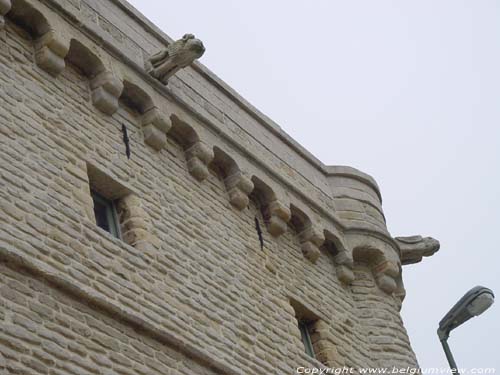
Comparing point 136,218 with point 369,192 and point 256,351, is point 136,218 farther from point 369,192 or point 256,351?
point 369,192

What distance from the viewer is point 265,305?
13.0m

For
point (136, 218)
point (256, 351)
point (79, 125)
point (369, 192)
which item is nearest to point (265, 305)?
point (256, 351)

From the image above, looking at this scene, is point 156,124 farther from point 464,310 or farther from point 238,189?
point 464,310

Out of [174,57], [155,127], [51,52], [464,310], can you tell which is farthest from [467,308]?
[51,52]

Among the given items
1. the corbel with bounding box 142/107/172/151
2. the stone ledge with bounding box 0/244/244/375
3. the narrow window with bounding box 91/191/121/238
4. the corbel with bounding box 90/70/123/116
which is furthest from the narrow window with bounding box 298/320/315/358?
the corbel with bounding box 90/70/123/116

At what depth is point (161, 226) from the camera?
1207cm

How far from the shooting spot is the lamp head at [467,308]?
12547 millimetres

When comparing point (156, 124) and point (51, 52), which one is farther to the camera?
point (156, 124)

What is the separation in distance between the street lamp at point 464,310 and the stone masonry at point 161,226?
1395mm

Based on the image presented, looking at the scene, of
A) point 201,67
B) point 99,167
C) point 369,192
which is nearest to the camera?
point 99,167

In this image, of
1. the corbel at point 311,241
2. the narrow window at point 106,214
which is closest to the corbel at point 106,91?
the narrow window at point 106,214

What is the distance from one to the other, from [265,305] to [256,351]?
884mm

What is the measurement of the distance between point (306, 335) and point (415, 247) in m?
3.11

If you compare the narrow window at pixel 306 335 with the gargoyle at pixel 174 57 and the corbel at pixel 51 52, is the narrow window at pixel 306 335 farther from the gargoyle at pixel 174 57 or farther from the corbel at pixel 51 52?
the corbel at pixel 51 52
